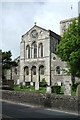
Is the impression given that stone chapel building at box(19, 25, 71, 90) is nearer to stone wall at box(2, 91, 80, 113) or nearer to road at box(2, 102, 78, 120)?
stone wall at box(2, 91, 80, 113)

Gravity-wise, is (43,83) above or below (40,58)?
below

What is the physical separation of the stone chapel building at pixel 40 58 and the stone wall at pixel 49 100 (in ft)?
109

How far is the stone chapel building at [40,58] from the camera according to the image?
2376 inches

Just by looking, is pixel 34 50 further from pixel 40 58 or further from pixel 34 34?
pixel 34 34

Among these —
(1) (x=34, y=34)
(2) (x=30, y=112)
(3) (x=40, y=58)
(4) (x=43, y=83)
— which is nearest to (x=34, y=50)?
(3) (x=40, y=58)

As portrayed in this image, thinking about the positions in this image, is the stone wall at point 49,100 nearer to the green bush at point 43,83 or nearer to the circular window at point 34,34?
the green bush at point 43,83

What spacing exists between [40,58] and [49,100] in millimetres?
41773

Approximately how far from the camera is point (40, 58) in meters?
63.8

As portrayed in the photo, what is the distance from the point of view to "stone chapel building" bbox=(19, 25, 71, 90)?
6034 cm

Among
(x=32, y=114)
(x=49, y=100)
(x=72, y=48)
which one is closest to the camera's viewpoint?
(x=32, y=114)

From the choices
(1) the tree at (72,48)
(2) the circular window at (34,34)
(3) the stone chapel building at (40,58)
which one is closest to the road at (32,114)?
(1) the tree at (72,48)

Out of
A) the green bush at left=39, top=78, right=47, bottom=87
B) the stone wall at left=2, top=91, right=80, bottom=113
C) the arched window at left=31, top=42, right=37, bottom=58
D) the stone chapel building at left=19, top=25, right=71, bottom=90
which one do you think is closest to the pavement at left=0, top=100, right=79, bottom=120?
the stone wall at left=2, top=91, right=80, bottom=113

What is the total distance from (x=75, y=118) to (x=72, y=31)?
2420 cm

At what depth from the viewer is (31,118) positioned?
54.6 ft
